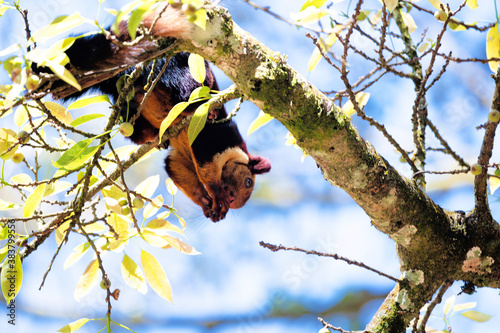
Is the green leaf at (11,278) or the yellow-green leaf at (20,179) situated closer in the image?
the green leaf at (11,278)

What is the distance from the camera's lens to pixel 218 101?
1.73 metres

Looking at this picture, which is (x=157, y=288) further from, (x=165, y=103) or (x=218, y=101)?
(x=165, y=103)

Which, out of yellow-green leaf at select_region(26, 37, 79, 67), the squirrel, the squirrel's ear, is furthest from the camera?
the squirrel's ear

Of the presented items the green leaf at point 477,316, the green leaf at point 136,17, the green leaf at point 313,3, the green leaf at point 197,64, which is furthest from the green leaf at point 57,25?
the green leaf at point 477,316

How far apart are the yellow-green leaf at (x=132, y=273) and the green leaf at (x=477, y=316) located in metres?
1.38

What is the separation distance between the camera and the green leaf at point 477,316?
2022mm

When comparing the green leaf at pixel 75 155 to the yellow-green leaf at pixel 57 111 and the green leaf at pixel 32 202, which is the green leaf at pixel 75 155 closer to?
the green leaf at pixel 32 202

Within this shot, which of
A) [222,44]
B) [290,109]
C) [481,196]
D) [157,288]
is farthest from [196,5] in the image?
[481,196]

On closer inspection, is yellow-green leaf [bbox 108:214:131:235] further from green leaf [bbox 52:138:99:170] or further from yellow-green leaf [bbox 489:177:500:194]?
yellow-green leaf [bbox 489:177:500:194]

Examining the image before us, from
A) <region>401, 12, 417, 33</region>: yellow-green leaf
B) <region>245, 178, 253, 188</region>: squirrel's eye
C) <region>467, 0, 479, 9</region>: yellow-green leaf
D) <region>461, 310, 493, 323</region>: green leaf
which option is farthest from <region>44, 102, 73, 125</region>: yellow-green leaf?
<region>461, 310, 493, 323</region>: green leaf

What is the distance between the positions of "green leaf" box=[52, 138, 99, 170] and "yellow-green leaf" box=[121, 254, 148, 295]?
0.50 metres

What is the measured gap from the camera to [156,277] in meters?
1.61

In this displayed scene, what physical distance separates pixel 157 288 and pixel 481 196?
124 cm

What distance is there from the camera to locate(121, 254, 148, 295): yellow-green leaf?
172cm
